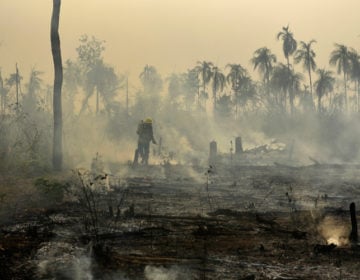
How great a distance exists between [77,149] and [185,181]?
22.0 ft

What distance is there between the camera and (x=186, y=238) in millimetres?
6789

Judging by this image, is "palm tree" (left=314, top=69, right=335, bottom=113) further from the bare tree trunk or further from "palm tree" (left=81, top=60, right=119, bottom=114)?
the bare tree trunk

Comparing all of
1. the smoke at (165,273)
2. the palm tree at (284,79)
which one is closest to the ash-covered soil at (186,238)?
the smoke at (165,273)

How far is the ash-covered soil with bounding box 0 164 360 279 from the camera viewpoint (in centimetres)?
527

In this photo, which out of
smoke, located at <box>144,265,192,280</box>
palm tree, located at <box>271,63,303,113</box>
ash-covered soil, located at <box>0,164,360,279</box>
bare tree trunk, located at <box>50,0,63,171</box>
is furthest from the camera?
palm tree, located at <box>271,63,303,113</box>

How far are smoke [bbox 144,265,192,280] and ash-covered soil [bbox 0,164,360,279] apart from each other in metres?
0.01

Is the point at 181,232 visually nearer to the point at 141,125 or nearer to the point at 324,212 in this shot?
the point at 324,212

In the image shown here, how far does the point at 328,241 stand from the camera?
669cm

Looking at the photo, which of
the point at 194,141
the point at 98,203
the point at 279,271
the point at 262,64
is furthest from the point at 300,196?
the point at 262,64

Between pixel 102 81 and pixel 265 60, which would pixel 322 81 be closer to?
pixel 265 60

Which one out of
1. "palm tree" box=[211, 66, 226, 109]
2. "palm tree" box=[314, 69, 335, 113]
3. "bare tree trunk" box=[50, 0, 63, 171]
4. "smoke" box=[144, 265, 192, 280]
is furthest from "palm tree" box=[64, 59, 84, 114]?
"smoke" box=[144, 265, 192, 280]

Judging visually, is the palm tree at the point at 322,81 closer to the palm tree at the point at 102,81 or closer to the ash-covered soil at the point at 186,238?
the palm tree at the point at 102,81

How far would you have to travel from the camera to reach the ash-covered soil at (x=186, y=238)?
527 centimetres

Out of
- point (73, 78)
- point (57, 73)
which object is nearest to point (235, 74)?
point (73, 78)
